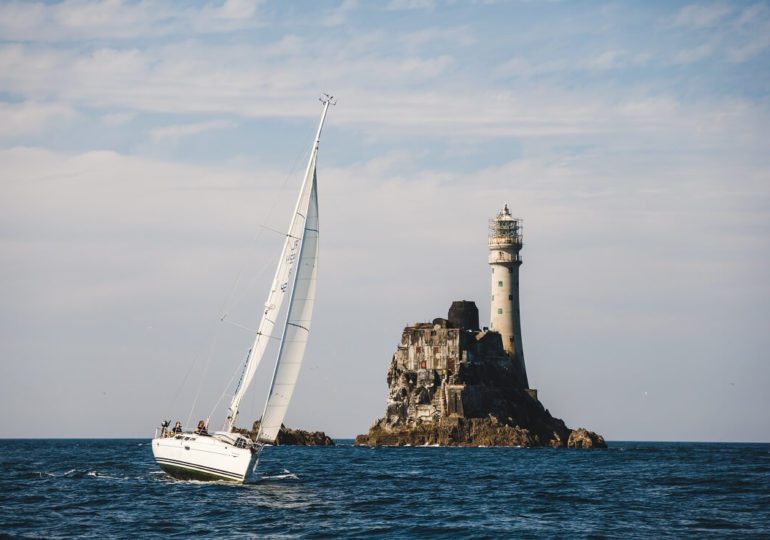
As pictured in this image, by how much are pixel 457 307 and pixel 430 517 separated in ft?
243

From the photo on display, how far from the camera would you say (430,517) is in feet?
119

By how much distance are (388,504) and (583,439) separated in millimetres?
66280

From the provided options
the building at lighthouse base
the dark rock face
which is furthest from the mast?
the dark rock face

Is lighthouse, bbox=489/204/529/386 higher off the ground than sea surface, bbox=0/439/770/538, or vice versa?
lighthouse, bbox=489/204/529/386

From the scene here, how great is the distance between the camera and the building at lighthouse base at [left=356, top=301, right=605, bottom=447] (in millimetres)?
99312

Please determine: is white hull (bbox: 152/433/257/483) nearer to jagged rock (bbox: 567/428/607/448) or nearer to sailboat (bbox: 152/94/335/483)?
sailboat (bbox: 152/94/335/483)

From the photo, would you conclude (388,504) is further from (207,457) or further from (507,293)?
(507,293)

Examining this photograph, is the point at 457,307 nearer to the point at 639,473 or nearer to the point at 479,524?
the point at 639,473

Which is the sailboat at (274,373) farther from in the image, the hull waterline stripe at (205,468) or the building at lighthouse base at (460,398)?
the building at lighthouse base at (460,398)

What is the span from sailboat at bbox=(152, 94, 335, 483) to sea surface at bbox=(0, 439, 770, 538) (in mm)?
1101

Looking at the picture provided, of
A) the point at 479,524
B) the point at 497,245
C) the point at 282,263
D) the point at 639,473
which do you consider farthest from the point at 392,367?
the point at 479,524

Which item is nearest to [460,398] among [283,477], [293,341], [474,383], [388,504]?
[474,383]

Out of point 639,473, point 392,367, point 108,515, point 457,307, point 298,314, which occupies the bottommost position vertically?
point 108,515

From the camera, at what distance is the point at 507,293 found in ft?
348
